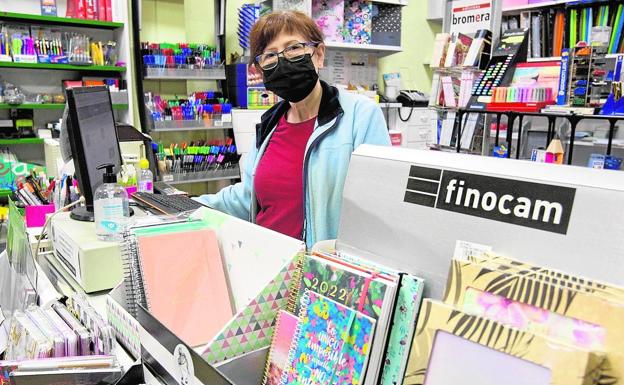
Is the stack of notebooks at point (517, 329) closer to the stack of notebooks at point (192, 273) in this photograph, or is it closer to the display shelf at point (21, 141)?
the stack of notebooks at point (192, 273)

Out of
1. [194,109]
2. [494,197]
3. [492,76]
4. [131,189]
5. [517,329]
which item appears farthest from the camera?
[194,109]

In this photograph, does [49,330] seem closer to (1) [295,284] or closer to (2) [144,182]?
(1) [295,284]

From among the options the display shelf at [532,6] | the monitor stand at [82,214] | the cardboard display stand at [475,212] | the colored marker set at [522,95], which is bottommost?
the monitor stand at [82,214]

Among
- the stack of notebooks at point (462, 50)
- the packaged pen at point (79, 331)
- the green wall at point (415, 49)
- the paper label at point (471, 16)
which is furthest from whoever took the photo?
the green wall at point (415, 49)

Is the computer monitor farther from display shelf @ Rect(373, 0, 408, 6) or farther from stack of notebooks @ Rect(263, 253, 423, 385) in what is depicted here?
display shelf @ Rect(373, 0, 408, 6)

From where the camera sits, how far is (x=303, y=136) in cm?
174

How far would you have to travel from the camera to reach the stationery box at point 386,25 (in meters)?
5.10

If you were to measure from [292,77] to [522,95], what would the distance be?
1726 mm

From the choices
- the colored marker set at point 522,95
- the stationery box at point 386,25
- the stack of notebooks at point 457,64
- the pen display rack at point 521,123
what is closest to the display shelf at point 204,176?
the stack of notebooks at point 457,64

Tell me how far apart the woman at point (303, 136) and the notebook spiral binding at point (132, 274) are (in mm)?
702

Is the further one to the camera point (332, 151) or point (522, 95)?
point (522, 95)

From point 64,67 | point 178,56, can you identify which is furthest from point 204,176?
point 64,67

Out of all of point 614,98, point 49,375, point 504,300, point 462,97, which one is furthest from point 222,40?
point 504,300

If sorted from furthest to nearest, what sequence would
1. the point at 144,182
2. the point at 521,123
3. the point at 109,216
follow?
the point at 521,123, the point at 144,182, the point at 109,216
